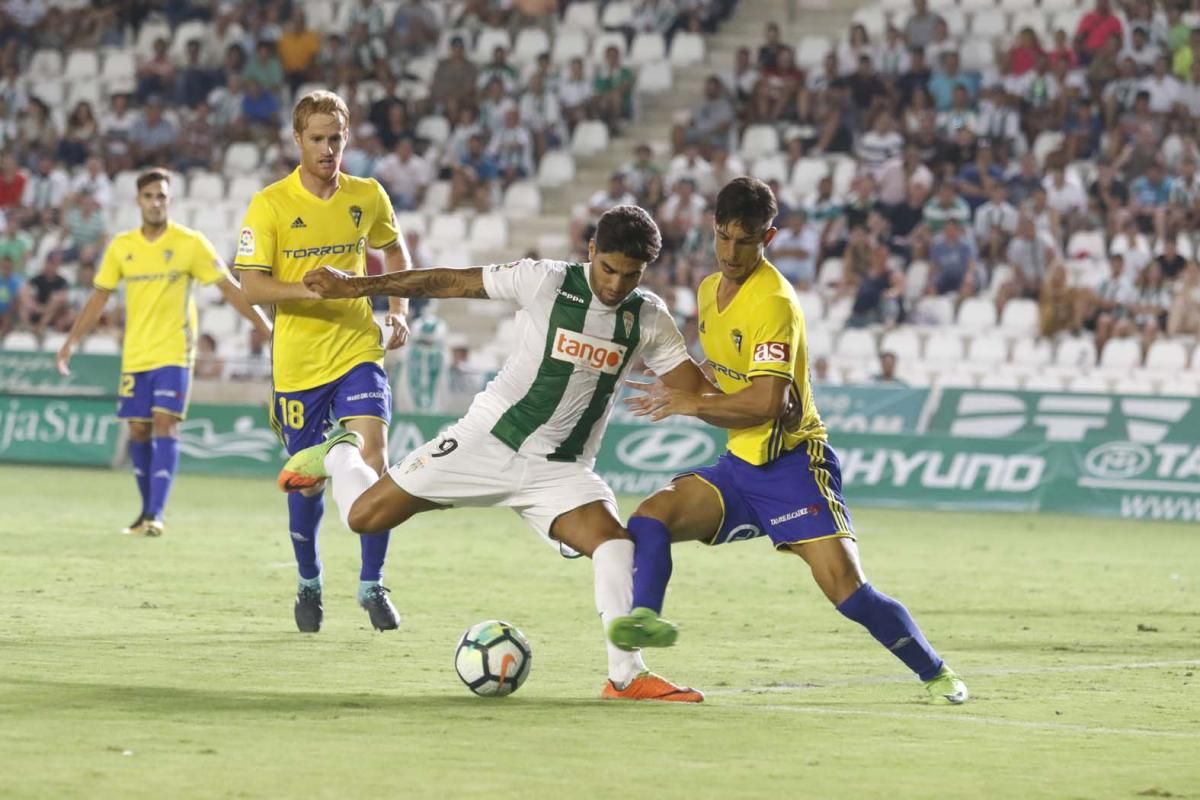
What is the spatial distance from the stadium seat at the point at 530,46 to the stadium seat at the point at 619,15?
91 cm

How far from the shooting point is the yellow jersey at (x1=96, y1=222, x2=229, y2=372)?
1508 centimetres

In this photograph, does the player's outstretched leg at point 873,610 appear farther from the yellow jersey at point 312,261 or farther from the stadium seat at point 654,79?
the stadium seat at point 654,79

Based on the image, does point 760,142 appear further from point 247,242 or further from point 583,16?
point 247,242

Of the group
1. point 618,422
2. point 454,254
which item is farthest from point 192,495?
point 454,254

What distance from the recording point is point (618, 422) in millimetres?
21625

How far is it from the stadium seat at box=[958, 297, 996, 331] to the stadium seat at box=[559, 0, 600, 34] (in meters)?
8.69

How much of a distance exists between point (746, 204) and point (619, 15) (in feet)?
71.6

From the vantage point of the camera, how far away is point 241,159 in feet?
95.5

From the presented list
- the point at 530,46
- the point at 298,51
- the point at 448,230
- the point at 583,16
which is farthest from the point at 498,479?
the point at 298,51

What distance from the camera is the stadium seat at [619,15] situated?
29078mm

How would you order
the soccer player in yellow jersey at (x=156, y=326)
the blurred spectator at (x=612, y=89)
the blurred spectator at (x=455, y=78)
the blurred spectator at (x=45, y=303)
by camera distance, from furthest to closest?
the blurred spectator at (x=455, y=78) < the blurred spectator at (x=612, y=89) < the blurred spectator at (x=45, y=303) < the soccer player in yellow jersey at (x=156, y=326)

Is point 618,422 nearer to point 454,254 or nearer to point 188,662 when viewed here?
point 454,254

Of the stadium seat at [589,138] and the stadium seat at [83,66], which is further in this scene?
the stadium seat at [83,66]

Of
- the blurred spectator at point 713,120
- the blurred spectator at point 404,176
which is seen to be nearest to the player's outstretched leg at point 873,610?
the blurred spectator at point 713,120
